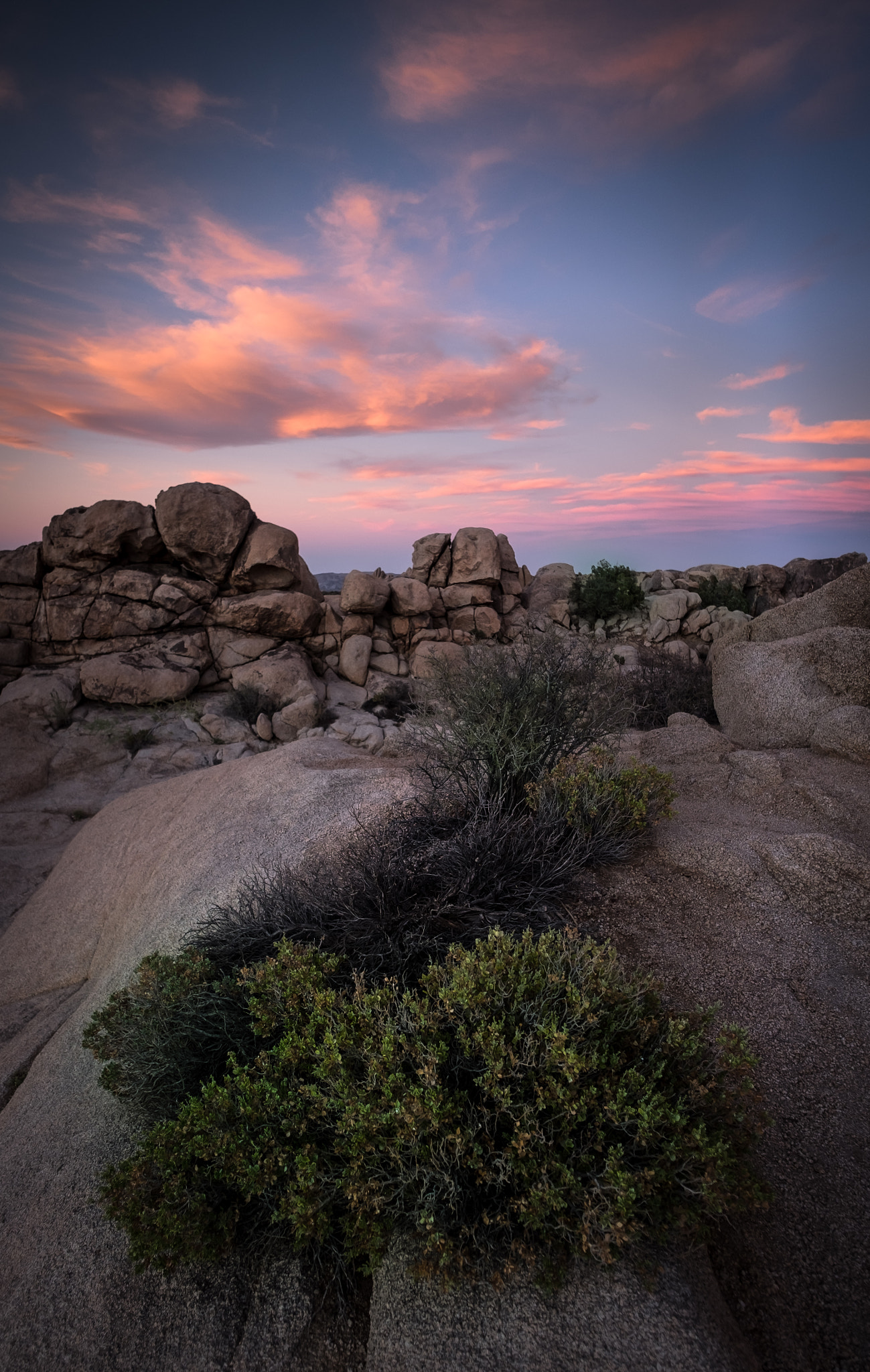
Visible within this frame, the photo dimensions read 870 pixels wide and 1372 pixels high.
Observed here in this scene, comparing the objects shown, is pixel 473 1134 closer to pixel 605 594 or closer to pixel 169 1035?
pixel 169 1035

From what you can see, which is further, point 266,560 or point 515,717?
point 266,560

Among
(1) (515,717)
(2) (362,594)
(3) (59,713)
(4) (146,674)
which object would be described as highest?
(2) (362,594)

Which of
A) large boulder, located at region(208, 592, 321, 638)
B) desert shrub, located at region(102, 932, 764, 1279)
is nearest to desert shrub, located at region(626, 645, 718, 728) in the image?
desert shrub, located at region(102, 932, 764, 1279)

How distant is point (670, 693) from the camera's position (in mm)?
10766

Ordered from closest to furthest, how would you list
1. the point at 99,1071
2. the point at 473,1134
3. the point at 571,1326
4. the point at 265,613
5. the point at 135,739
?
the point at 571,1326 → the point at 473,1134 → the point at 99,1071 → the point at 135,739 → the point at 265,613

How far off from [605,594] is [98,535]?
16.6m

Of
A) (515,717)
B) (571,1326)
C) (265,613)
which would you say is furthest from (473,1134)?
(265,613)

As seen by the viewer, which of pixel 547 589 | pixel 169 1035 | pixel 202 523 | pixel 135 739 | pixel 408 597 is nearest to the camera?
pixel 169 1035

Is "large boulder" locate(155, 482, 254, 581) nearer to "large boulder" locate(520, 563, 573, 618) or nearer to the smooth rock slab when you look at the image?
"large boulder" locate(520, 563, 573, 618)

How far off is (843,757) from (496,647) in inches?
158

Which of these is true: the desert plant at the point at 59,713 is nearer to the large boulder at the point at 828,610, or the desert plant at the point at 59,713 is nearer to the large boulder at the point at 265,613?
the large boulder at the point at 265,613

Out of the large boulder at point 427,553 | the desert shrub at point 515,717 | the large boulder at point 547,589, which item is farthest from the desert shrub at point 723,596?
the desert shrub at point 515,717

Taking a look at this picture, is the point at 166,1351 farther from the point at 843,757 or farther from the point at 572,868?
the point at 843,757

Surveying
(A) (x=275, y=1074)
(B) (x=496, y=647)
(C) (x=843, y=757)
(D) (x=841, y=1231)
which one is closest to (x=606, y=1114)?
(D) (x=841, y=1231)
